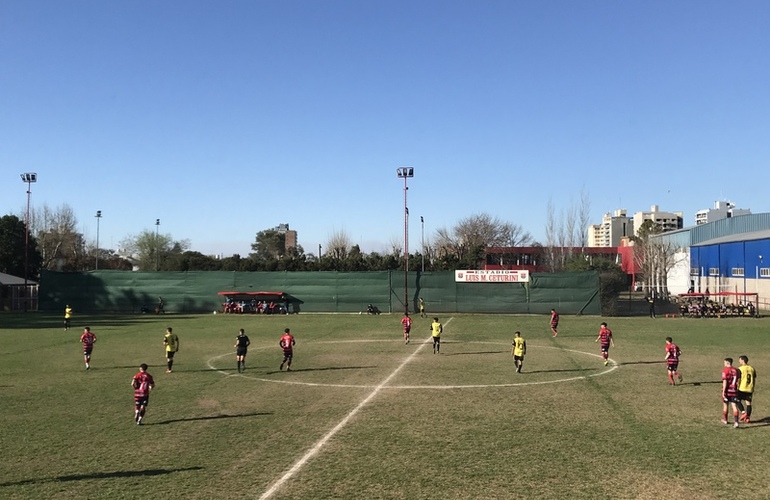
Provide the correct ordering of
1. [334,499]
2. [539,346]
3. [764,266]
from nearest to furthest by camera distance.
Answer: [334,499] < [539,346] < [764,266]

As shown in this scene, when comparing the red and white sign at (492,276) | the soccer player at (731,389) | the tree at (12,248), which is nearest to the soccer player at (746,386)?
the soccer player at (731,389)

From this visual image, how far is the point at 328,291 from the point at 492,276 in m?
15.7

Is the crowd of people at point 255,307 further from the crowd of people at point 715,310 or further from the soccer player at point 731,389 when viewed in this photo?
the soccer player at point 731,389

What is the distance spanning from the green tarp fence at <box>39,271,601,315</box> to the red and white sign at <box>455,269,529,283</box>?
1.41ft

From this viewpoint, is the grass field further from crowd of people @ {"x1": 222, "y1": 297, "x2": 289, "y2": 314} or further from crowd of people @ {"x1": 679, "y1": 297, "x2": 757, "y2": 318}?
crowd of people @ {"x1": 222, "y1": 297, "x2": 289, "y2": 314}

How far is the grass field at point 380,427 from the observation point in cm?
1105

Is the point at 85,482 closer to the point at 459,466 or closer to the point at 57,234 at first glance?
the point at 459,466

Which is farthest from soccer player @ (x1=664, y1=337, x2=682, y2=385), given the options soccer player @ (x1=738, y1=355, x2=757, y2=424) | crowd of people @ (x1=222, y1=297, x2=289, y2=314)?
crowd of people @ (x1=222, y1=297, x2=289, y2=314)

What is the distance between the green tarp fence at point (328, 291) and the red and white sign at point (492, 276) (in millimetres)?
430

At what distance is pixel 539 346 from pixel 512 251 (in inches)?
2928

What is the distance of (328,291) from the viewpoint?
56938 mm

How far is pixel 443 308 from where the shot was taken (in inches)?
2186

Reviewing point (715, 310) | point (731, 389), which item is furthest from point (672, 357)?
point (715, 310)

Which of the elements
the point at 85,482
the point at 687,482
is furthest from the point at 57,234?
the point at 687,482
